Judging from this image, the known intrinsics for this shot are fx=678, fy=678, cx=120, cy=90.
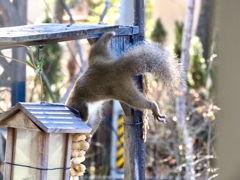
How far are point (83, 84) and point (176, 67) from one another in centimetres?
50

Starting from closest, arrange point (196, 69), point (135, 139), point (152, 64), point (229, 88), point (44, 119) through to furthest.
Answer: point (229, 88), point (44, 119), point (152, 64), point (135, 139), point (196, 69)

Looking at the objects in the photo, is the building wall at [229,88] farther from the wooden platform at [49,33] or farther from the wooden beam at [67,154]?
the wooden platform at [49,33]

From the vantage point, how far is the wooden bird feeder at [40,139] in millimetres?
3150

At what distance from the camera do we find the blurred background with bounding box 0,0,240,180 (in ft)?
9.32

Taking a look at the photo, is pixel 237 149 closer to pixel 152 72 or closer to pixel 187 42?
pixel 152 72

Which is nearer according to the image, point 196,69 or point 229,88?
point 229,88

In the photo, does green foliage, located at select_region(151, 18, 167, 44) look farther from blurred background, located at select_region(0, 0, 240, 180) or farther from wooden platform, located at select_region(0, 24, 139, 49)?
wooden platform, located at select_region(0, 24, 139, 49)

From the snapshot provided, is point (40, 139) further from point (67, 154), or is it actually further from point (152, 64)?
point (152, 64)

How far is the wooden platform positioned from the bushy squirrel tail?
216 mm

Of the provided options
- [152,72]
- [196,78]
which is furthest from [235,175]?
[196,78]

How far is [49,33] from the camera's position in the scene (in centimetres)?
336

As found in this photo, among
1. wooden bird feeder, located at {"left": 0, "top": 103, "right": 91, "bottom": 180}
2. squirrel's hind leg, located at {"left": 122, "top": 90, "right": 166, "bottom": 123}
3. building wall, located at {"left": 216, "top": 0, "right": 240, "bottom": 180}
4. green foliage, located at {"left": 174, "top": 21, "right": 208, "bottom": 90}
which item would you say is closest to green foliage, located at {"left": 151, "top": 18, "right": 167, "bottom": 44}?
green foliage, located at {"left": 174, "top": 21, "right": 208, "bottom": 90}

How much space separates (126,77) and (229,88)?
2.69 ft

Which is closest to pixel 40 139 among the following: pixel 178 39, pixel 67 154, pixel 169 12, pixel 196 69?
pixel 67 154
